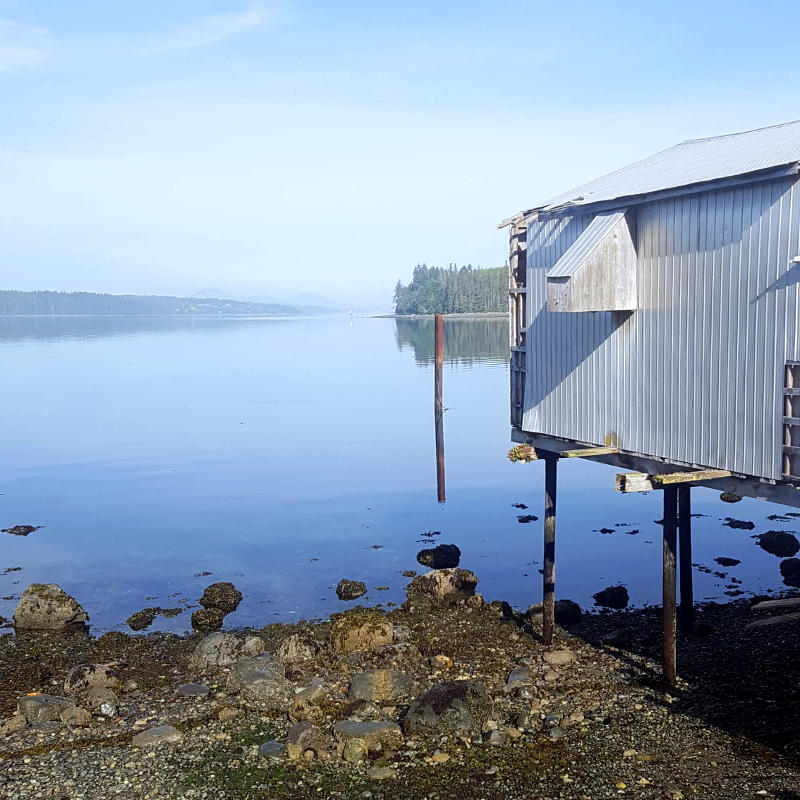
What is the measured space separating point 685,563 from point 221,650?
34.7 feet

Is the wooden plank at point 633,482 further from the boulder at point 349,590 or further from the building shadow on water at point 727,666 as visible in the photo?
the boulder at point 349,590

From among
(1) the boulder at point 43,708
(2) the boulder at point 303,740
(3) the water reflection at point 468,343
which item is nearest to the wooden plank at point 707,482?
(2) the boulder at point 303,740

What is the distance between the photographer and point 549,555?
751 inches

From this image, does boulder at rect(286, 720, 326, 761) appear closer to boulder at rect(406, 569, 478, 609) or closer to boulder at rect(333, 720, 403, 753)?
boulder at rect(333, 720, 403, 753)

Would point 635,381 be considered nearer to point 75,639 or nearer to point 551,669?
point 551,669

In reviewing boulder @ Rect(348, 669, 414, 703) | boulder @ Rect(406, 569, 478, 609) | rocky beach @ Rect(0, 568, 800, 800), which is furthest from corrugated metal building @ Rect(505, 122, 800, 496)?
boulder @ Rect(348, 669, 414, 703)

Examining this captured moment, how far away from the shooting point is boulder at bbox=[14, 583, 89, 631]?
2105 cm

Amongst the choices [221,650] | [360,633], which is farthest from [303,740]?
[221,650]

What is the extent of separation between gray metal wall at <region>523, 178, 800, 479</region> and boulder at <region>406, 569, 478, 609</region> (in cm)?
581

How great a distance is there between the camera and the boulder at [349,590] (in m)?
23.2

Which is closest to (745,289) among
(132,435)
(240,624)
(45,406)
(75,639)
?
(240,624)

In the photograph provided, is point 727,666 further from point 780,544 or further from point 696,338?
point 780,544

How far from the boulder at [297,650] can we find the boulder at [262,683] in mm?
820

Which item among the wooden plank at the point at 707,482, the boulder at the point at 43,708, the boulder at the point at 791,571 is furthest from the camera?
the boulder at the point at 791,571
